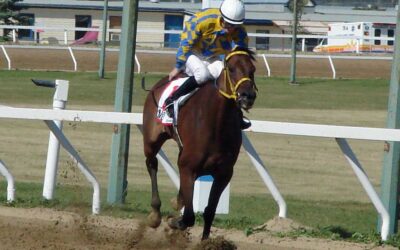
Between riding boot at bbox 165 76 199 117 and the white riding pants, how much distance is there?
63mm

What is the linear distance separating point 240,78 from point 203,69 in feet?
2.51

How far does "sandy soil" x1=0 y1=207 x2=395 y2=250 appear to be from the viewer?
7.65 meters

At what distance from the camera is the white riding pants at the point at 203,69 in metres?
7.40

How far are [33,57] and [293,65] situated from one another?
9.85 metres

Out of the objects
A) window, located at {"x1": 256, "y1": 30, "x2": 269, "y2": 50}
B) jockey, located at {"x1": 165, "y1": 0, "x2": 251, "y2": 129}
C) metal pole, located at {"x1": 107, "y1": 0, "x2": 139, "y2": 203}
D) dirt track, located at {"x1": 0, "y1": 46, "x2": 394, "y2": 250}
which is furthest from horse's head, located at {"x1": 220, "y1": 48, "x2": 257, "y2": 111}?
window, located at {"x1": 256, "y1": 30, "x2": 269, "y2": 50}

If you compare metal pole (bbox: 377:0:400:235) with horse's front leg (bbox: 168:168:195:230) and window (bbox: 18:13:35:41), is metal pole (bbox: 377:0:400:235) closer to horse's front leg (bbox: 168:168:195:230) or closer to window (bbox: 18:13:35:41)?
horse's front leg (bbox: 168:168:195:230)

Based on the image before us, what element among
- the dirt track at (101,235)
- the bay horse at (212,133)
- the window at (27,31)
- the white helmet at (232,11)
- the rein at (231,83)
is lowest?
the window at (27,31)

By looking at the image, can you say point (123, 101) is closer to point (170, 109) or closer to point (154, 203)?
point (154, 203)

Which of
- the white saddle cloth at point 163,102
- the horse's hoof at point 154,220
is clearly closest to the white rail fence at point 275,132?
the white saddle cloth at point 163,102

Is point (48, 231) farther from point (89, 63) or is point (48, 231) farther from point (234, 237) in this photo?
point (89, 63)

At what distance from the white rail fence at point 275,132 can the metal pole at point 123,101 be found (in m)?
0.45

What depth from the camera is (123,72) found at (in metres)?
10.0

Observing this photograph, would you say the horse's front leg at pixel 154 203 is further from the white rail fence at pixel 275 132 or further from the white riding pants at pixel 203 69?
the white riding pants at pixel 203 69

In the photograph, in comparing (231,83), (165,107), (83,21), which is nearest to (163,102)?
(165,107)
